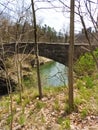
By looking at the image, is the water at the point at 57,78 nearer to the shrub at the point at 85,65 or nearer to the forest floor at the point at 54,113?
the shrub at the point at 85,65

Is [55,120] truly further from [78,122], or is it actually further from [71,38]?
[71,38]

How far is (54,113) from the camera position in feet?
20.9

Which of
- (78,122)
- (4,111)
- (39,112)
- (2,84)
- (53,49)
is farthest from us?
(2,84)

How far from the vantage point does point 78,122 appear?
18.5 ft

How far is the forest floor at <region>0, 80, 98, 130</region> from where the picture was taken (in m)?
5.62

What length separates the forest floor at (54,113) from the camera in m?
5.62

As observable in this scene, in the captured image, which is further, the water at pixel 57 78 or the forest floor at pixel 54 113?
the water at pixel 57 78

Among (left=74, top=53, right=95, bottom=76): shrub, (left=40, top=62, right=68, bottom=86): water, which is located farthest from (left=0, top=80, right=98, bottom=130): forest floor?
(left=74, top=53, right=95, bottom=76): shrub

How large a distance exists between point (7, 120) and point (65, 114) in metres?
1.31

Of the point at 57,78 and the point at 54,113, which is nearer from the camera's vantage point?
the point at 54,113

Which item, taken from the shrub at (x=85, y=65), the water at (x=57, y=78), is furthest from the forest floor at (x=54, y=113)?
the shrub at (x=85, y=65)

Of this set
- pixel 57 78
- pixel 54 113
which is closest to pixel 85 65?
pixel 57 78

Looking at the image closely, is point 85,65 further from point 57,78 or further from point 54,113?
point 54,113

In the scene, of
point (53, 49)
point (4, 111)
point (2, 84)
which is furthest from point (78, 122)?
point (2, 84)
